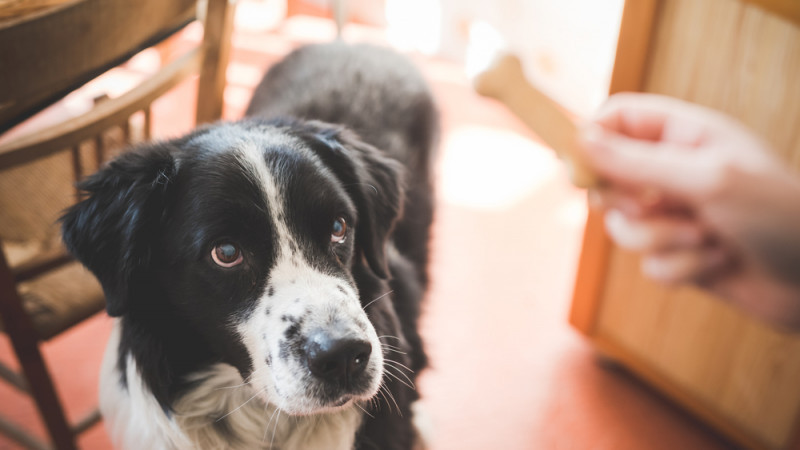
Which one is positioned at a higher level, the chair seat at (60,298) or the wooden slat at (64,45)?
the wooden slat at (64,45)

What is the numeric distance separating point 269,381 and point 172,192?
38 centimetres

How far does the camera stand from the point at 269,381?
1.14 meters

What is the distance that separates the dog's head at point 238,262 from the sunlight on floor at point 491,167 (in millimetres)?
1665

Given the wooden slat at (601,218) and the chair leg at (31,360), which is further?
the wooden slat at (601,218)

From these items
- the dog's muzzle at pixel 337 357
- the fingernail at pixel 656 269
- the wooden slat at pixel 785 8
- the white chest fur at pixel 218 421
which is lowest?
the white chest fur at pixel 218 421

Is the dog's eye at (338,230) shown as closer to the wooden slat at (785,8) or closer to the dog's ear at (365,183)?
the dog's ear at (365,183)

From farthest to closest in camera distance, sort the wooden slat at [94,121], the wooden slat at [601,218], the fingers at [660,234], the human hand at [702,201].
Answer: the wooden slat at [601,218] < the wooden slat at [94,121] < the fingers at [660,234] < the human hand at [702,201]

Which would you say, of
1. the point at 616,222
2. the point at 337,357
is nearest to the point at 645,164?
the point at 616,222

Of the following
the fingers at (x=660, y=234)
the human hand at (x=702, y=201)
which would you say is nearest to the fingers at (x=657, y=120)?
the human hand at (x=702, y=201)

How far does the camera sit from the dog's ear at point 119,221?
1143mm

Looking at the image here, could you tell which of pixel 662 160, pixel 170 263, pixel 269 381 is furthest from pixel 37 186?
pixel 662 160

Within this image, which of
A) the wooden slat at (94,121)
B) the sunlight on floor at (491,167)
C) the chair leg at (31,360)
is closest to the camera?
the wooden slat at (94,121)

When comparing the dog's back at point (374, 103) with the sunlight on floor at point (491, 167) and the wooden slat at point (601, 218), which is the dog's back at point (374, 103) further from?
the sunlight on floor at point (491, 167)

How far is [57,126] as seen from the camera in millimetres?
1214
